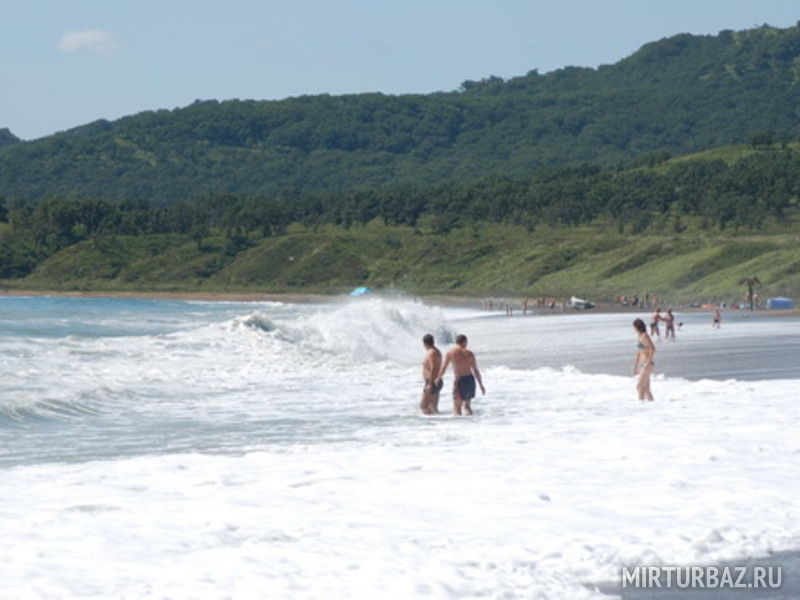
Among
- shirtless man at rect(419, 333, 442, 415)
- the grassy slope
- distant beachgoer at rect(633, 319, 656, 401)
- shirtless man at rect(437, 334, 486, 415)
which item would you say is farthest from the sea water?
the grassy slope

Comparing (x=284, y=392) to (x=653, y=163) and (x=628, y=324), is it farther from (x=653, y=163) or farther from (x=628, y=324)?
(x=653, y=163)

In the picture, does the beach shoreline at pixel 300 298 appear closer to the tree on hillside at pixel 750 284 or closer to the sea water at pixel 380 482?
the tree on hillside at pixel 750 284

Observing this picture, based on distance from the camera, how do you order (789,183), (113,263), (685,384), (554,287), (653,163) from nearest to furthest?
(685,384)
(554,287)
(789,183)
(113,263)
(653,163)

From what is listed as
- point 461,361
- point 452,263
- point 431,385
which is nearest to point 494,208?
point 452,263

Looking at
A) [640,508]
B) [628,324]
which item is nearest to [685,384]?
[640,508]

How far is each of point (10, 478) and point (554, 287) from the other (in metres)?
89.7

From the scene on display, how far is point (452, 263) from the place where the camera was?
122m

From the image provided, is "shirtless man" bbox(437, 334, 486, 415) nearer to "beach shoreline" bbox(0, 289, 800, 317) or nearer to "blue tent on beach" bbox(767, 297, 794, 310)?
"blue tent on beach" bbox(767, 297, 794, 310)

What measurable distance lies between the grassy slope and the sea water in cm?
5526

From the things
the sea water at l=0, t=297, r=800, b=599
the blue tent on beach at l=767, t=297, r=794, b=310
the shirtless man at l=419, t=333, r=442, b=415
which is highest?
the blue tent on beach at l=767, t=297, r=794, b=310

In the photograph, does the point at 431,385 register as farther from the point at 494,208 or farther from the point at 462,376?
the point at 494,208

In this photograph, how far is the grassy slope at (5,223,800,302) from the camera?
294ft

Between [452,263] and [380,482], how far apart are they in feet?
358

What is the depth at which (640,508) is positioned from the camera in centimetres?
1148
